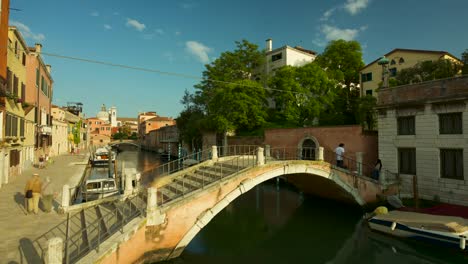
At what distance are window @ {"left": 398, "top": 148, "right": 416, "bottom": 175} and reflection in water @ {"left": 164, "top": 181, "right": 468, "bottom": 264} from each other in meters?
3.25

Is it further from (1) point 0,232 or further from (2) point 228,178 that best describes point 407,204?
(1) point 0,232

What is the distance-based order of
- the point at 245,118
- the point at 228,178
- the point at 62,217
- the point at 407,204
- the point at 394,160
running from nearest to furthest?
1. the point at 62,217
2. the point at 228,178
3. the point at 407,204
4. the point at 394,160
5. the point at 245,118

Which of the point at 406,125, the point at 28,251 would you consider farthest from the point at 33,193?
the point at 406,125

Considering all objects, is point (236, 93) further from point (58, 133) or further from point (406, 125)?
point (58, 133)

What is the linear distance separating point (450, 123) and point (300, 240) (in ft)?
28.5

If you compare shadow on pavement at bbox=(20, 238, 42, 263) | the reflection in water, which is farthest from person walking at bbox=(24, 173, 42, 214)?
the reflection in water

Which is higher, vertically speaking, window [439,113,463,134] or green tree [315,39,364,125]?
green tree [315,39,364,125]

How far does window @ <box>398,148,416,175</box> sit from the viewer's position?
1437 centimetres

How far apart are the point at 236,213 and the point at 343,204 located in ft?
21.1

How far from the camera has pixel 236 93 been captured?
26.7 m

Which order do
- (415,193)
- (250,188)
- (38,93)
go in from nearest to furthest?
1. (250,188)
2. (415,193)
3. (38,93)

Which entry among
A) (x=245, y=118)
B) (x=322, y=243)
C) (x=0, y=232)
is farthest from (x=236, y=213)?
(x=245, y=118)

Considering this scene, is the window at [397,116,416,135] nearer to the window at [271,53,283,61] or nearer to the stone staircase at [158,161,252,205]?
the stone staircase at [158,161,252,205]

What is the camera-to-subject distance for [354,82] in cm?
Answer: 3466
